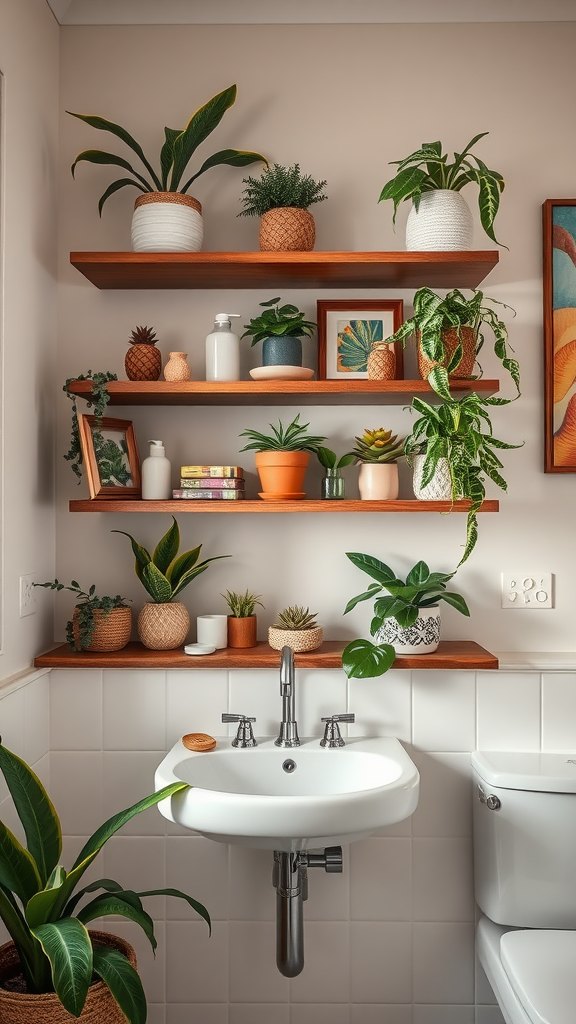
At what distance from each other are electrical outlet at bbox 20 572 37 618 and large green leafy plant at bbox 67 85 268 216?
2.97ft

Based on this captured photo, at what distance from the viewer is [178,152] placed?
6.02 feet

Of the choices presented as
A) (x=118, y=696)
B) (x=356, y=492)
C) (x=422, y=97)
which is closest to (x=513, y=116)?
(x=422, y=97)

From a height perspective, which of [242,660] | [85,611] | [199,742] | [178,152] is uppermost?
[178,152]

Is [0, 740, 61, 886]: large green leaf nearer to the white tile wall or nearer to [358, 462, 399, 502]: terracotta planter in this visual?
the white tile wall

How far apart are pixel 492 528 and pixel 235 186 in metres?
1.07

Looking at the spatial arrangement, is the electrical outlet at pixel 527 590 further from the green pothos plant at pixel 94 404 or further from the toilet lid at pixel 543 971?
the green pothos plant at pixel 94 404

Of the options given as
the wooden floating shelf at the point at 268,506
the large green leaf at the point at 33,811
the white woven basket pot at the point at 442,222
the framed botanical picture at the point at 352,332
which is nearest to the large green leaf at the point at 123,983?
the large green leaf at the point at 33,811

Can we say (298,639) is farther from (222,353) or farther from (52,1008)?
(52,1008)

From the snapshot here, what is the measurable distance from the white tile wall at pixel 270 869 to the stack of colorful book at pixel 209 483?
41 centimetres

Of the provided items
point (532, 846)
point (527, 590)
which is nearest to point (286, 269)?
point (527, 590)

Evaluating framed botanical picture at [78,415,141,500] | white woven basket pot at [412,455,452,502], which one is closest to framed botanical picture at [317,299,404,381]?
white woven basket pot at [412,455,452,502]

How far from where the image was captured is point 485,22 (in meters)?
1.96

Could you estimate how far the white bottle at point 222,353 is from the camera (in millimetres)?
1830

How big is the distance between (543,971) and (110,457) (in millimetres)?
1370
